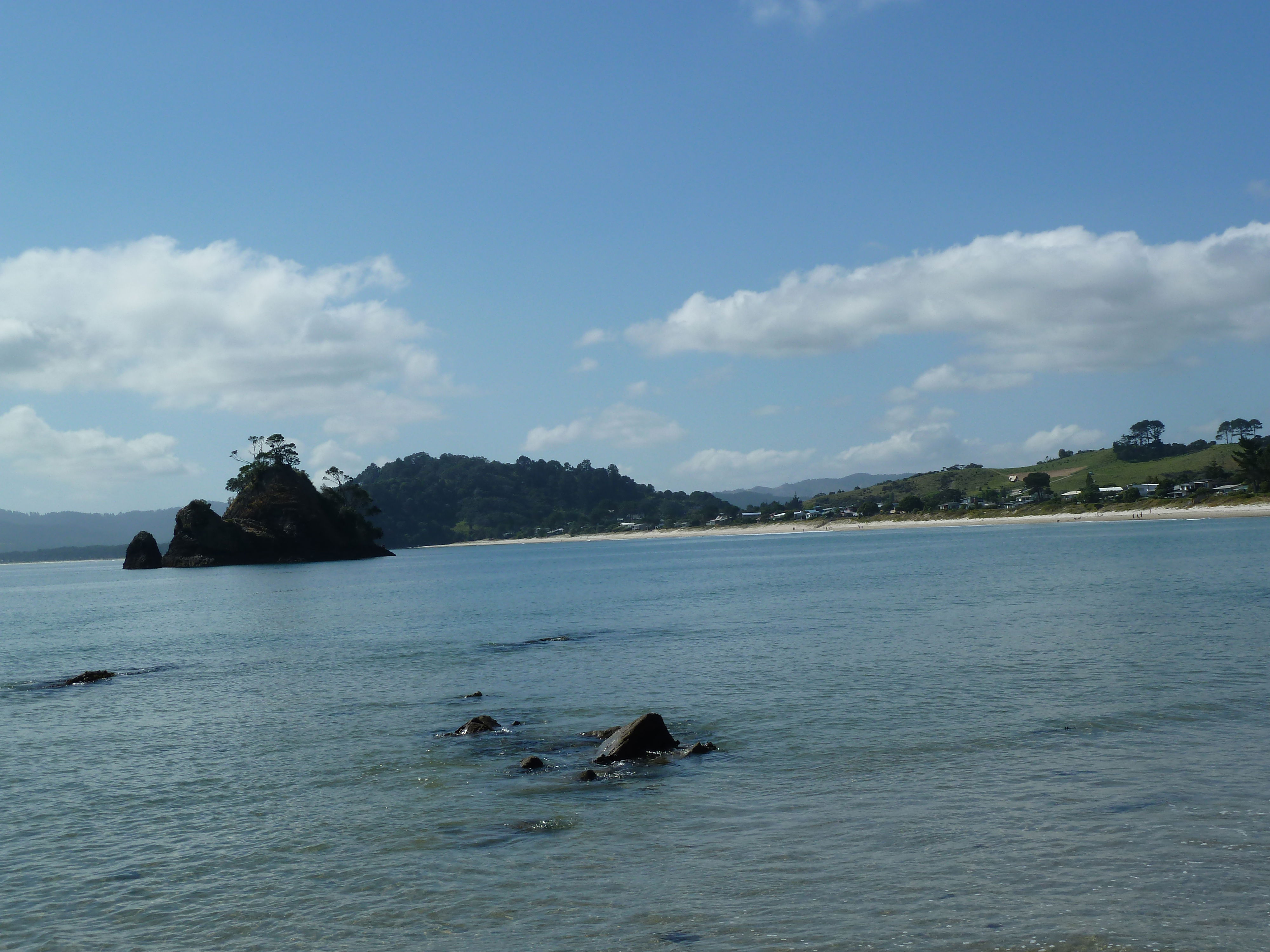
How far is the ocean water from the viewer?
42.2 feet

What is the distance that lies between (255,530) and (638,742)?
187 m

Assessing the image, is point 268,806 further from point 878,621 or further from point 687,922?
point 878,621

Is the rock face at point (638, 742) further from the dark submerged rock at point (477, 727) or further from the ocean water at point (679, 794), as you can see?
the dark submerged rock at point (477, 727)

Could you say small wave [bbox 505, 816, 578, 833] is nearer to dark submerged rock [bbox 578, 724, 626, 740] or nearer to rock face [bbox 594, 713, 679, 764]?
rock face [bbox 594, 713, 679, 764]

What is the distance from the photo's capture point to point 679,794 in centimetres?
1916

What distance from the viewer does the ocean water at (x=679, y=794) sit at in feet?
42.2

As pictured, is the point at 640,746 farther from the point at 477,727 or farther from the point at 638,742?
the point at 477,727

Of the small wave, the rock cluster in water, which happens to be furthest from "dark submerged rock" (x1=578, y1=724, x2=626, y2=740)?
the small wave

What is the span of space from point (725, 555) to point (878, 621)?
13106cm

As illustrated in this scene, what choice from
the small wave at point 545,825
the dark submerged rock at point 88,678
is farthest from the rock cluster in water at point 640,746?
the dark submerged rock at point 88,678

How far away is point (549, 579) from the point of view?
396 ft

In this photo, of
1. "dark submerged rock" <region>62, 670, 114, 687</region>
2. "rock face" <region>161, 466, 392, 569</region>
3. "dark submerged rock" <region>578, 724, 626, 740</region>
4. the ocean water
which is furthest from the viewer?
"rock face" <region>161, 466, 392, 569</region>

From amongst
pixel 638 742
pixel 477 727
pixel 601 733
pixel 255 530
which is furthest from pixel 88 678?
pixel 255 530

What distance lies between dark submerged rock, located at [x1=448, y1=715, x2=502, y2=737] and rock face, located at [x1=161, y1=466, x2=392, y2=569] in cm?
17937
